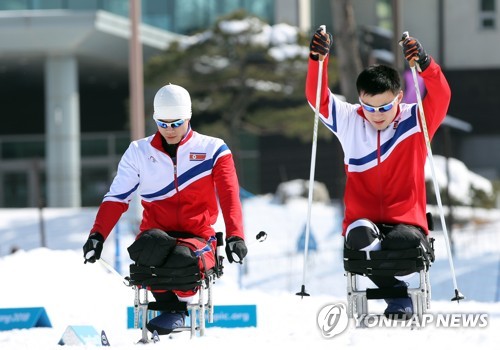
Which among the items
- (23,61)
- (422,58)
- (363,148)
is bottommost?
(363,148)

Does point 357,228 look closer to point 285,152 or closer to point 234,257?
point 234,257

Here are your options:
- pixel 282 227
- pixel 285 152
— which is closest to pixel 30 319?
pixel 282 227

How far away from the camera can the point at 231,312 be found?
28.7 feet

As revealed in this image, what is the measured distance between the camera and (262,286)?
50.8 ft

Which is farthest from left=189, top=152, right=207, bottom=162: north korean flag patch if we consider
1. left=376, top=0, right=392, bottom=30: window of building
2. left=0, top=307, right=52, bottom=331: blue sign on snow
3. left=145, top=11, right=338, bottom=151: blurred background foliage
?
left=376, top=0, right=392, bottom=30: window of building

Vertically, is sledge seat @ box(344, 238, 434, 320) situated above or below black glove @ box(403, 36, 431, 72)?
below

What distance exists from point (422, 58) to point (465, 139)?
111 feet

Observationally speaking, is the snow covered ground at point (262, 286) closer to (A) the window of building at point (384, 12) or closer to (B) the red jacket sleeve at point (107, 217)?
(B) the red jacket sleeve at point (107, 217)

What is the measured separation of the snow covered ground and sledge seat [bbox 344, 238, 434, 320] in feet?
0.44

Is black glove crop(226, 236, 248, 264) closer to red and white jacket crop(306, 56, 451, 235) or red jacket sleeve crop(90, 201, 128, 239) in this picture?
red and white jacket crop(306, 56, 451, 235)

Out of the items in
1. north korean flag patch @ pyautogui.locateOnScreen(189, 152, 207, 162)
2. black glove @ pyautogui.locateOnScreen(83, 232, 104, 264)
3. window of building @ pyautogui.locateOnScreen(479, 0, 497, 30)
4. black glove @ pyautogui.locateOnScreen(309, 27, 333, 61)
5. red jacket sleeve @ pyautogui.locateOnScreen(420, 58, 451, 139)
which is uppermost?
window of building @ pyautogui.locateOnScreen(479, 0, 497, 30)

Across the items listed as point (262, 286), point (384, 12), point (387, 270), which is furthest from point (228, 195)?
point (384, 12)

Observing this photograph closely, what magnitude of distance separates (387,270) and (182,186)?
1383 mm

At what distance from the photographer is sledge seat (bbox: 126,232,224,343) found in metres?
6.18
